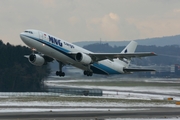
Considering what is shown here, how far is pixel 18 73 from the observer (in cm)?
10725

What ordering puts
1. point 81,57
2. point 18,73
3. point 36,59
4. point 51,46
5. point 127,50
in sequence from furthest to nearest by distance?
point 18,73, point 127,50, point 36,59, point 81,57, point 51,46

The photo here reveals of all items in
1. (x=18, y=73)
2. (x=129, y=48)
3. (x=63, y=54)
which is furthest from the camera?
(x=18, y=73)

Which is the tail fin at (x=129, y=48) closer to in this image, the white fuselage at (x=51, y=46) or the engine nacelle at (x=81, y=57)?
the white fuselage at (x=51, y=46)

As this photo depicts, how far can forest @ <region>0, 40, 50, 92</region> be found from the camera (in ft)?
350

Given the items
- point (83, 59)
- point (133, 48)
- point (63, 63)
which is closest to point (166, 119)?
point (83, 59)

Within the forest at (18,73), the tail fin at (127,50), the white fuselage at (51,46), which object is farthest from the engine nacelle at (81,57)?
the forest at (18,73)

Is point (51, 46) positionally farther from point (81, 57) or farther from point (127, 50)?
point (127, 50)

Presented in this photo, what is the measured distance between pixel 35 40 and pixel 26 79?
6017 cm

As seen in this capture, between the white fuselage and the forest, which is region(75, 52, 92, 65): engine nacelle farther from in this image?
the forest

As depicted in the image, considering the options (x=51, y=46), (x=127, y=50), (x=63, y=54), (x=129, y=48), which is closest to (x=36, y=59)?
(x=63, y=54)

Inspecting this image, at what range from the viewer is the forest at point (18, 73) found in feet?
350

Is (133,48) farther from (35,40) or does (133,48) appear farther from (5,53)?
(5,53)

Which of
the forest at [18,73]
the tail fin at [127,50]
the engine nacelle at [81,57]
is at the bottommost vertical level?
the engine nacelle at [81,57]

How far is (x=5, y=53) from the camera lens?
112 m
